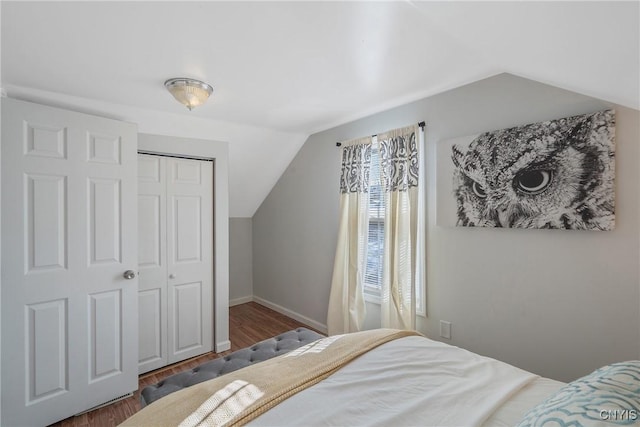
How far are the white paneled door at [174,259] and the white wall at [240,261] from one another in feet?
5.04

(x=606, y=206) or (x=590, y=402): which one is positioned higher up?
(x=606, y=206)

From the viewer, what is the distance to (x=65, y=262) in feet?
6.50

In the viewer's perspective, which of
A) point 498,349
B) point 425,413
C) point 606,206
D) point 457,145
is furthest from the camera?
point 457,145

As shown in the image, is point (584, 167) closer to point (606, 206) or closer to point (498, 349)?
point (606, 206)

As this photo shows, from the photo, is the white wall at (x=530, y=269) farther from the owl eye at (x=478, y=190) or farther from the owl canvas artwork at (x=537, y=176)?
the owl eye at (x=478, y=190)

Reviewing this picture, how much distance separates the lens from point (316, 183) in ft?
11.3

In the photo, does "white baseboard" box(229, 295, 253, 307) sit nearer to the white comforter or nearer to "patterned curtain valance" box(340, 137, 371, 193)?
"patterned curtain valance" box(340, 137, 371, 193)

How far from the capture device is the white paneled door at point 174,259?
2.56 m

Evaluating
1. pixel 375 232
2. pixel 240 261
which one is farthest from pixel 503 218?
pixel 240 261

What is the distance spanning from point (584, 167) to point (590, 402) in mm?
1356

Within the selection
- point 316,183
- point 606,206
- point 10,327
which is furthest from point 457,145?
point 10,327

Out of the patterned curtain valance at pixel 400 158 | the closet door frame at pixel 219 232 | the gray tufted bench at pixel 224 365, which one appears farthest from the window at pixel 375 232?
the closet door frame at pixel 219 232

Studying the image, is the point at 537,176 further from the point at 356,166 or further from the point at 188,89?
the point at 188,89

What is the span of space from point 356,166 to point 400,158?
0.50 m
